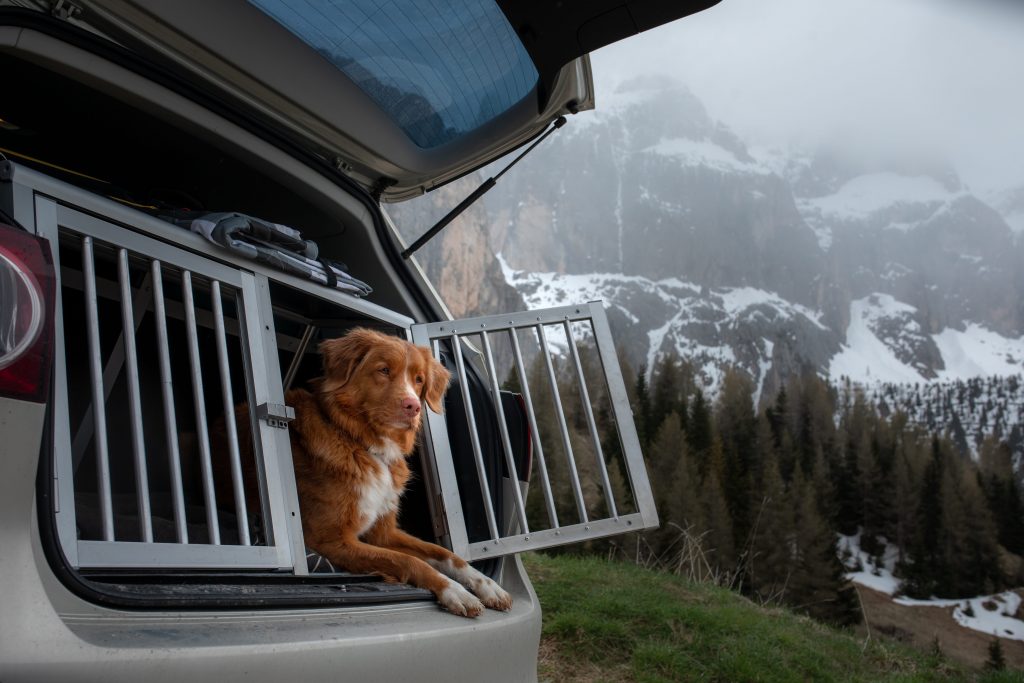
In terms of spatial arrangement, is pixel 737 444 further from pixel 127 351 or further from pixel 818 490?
pixel 127 351

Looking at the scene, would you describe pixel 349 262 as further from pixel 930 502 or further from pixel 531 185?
pixel 531 185

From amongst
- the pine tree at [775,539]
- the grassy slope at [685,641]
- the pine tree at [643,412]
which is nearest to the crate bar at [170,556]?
the grassy slope at [685,641]

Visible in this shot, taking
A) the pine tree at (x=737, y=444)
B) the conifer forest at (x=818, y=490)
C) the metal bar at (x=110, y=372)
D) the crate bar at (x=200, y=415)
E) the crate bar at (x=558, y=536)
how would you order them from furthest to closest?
the pine tree at (x=737, y=444) < the conifer forest at (x=818, y=490) < the crate bar at (x=558, y=536) < the metal bar at (x=110, y=372) < the crate bar at (x=200, y=415)

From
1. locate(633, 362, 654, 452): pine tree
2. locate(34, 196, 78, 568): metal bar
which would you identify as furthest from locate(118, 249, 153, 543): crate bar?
locate(633, 362, 654, 452): pine tree

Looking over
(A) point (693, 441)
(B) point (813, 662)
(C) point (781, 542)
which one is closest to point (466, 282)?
(A) point (693, 441)

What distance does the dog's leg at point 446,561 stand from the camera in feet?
7.23

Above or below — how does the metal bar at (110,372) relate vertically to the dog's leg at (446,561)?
above

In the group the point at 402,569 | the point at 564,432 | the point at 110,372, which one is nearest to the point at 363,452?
the point at 402,569

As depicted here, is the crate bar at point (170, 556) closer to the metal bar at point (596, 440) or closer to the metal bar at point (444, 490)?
the metal bar at point (444, 490)

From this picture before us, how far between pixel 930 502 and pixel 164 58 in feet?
229

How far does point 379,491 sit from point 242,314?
2.61 ft

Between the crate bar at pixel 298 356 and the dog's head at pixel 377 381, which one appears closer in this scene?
the dog's head at pixel 377 381

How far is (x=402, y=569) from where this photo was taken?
228 cm

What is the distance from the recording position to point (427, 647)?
5.09 ft
